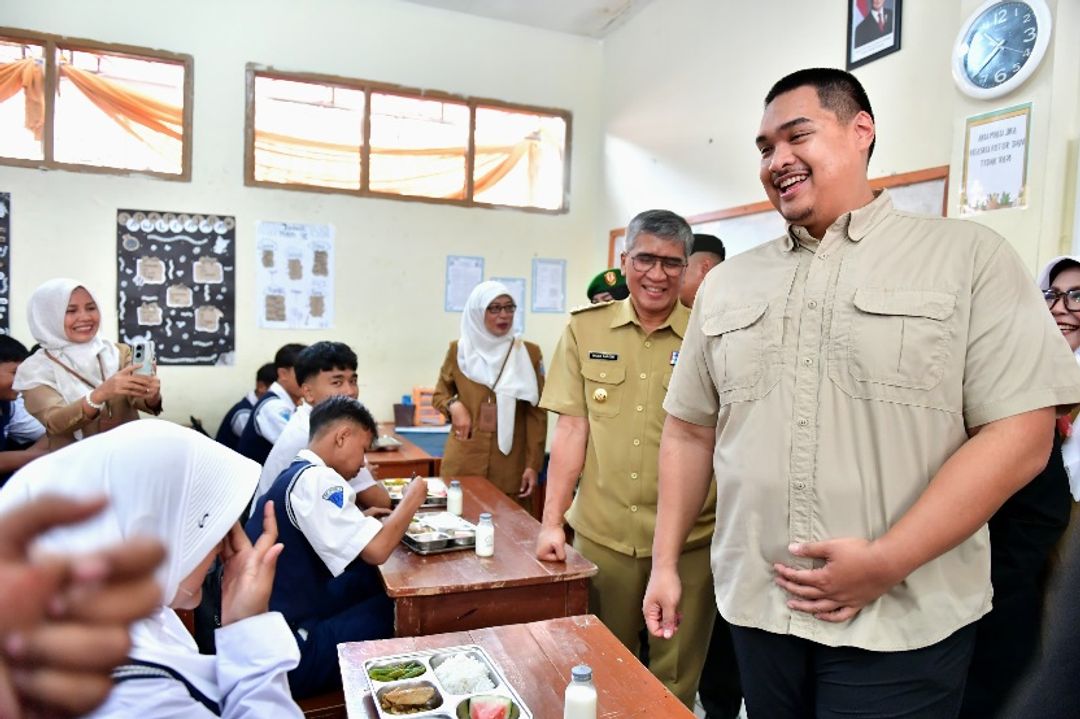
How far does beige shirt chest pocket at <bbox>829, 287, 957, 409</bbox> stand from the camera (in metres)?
0.97

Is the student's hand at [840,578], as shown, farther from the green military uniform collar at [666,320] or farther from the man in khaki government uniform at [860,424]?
the green military uniform collar at [666,320]

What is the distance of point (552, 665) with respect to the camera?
4.46ft

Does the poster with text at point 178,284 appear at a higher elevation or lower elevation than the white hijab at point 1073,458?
higher

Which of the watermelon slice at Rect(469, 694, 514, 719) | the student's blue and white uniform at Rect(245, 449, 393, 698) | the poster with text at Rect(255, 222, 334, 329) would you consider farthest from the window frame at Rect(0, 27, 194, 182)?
the watermelon slice at Rect(469, 694, 514, 719)

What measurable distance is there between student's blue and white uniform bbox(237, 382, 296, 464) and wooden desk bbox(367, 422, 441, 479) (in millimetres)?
548

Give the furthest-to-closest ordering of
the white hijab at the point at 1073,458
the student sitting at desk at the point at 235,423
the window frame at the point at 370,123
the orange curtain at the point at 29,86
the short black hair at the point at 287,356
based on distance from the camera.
Result: the window frame at the point at 370,123
the orange curtain at the point at 29,86
the short black hair at the point at 287,356
the student sitting at desk at the point at 235,423
the white hijab at the point at 1073,458

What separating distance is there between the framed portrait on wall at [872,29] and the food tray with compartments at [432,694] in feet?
9.00

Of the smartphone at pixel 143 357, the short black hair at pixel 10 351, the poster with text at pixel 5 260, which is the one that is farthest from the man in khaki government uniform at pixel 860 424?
the poster with text at pixel 5 260

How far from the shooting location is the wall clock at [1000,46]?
2.14m

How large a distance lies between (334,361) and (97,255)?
216 centimetres

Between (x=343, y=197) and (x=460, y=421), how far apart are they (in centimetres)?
205

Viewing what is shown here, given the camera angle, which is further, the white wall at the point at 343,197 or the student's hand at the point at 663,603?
the white wall at the point at 343,197

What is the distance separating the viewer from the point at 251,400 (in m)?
3.67

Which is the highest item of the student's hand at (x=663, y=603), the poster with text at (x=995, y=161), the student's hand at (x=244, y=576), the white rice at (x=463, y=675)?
the poster with text at (x=995, y=161)
